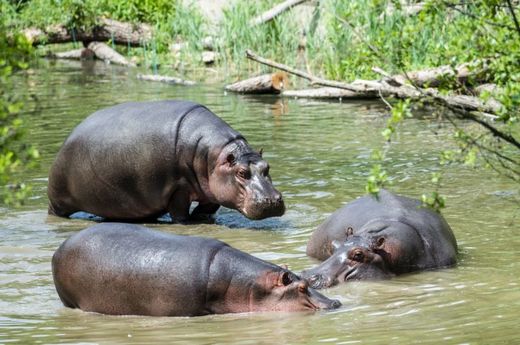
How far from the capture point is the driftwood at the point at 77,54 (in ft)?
73.0

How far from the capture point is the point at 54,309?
21.2 feet

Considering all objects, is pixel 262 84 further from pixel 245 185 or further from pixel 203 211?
pixel 245 185

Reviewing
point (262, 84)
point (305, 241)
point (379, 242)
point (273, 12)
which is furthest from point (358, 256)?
point (273, 12)

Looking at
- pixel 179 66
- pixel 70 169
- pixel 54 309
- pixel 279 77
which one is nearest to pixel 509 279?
pixel 54 309

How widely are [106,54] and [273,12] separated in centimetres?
456

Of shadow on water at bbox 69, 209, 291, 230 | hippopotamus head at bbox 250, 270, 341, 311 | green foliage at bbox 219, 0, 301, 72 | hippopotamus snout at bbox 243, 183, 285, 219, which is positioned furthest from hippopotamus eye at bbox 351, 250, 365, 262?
green foliage at bbox 219, 0, 301, 72

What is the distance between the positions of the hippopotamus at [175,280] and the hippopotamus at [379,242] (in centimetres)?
→ 63

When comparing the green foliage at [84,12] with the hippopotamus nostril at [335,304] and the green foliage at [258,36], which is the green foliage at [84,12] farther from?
the hippopotamus nostril at [335,304]

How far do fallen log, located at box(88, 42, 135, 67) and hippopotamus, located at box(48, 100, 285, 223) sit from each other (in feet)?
39.1

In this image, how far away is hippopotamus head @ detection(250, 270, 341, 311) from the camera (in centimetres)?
613

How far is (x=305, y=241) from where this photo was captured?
8.19 m

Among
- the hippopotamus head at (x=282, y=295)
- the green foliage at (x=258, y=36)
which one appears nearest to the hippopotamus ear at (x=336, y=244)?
the hippopotamus head at (x=282, y=295)

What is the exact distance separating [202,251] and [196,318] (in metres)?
0.38

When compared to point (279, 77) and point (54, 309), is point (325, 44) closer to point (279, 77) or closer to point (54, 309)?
point (279, 77)
